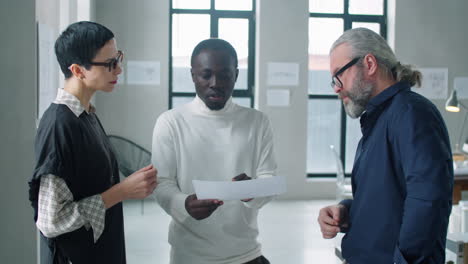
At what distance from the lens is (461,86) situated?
735 cm

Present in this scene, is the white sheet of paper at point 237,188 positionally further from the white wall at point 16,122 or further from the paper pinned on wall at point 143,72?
the paper pinned on wall at point 143,72

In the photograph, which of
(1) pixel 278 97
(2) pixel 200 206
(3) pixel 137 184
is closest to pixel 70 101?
(3) pixel 137 184

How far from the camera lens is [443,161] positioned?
54.6 inches

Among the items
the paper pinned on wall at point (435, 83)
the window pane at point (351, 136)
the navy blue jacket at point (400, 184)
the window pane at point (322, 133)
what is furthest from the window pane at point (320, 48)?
the navy blue jacket at point (400, 184)

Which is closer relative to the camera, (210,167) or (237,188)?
(237,188)

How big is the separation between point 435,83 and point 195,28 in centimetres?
368

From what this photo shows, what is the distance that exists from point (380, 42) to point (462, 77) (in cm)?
645

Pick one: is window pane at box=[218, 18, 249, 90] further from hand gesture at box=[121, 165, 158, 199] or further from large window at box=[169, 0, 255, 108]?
hand gesture at box=[121, 165, 158, 199]

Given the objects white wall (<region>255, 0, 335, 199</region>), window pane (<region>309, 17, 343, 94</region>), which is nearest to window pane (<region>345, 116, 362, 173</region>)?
window pane (<region>309, 17, 343, 94</region>)

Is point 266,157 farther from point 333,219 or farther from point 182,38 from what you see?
point 182,38

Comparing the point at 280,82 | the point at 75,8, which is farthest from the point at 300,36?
the point at 75,8

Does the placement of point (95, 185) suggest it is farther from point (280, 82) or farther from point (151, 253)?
point (280, 82)

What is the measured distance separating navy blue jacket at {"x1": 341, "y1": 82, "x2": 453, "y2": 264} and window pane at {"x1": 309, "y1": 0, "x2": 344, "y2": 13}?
19.5ft

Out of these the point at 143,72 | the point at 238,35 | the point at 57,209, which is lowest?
the point at 57,209
